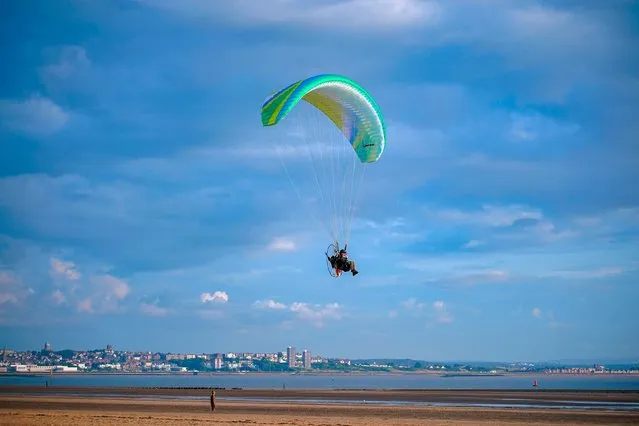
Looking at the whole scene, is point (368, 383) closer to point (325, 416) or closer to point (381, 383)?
point (381, 383)

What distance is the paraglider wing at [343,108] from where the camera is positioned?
25000mm

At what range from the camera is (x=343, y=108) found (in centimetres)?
2797

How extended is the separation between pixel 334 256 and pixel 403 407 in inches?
706

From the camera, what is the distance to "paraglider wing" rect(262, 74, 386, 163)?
25000 millimetres

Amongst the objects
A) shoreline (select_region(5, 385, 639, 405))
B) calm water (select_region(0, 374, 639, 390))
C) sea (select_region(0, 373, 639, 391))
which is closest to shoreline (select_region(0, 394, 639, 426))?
shoreline (select_region(5, 385, 639, 405))

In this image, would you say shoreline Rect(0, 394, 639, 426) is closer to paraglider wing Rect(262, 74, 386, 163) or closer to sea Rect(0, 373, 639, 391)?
paraglider wing Rect(262, 74, 386, 163)

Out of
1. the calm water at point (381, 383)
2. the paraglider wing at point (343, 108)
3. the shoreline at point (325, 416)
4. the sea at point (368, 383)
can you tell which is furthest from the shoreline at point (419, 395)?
the paraglider wing at point (343, 108)

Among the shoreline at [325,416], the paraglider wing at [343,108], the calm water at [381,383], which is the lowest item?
the calm water at [381,383]

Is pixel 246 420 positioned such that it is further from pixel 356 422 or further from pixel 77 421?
pixel 77 421

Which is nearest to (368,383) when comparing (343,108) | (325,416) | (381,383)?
(381,383)

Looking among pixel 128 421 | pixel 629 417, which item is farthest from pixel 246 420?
pixel 629 417

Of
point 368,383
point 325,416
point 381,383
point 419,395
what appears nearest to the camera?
point 325,416

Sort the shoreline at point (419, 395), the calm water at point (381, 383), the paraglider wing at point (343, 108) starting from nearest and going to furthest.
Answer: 1. the paraglider wing at point (343, 108)
2. the shoreline at point (419, 395)
3. the calm water at point (381, 383)

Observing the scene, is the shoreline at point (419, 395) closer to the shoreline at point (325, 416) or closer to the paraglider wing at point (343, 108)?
the shoreline at point (325, 416)
